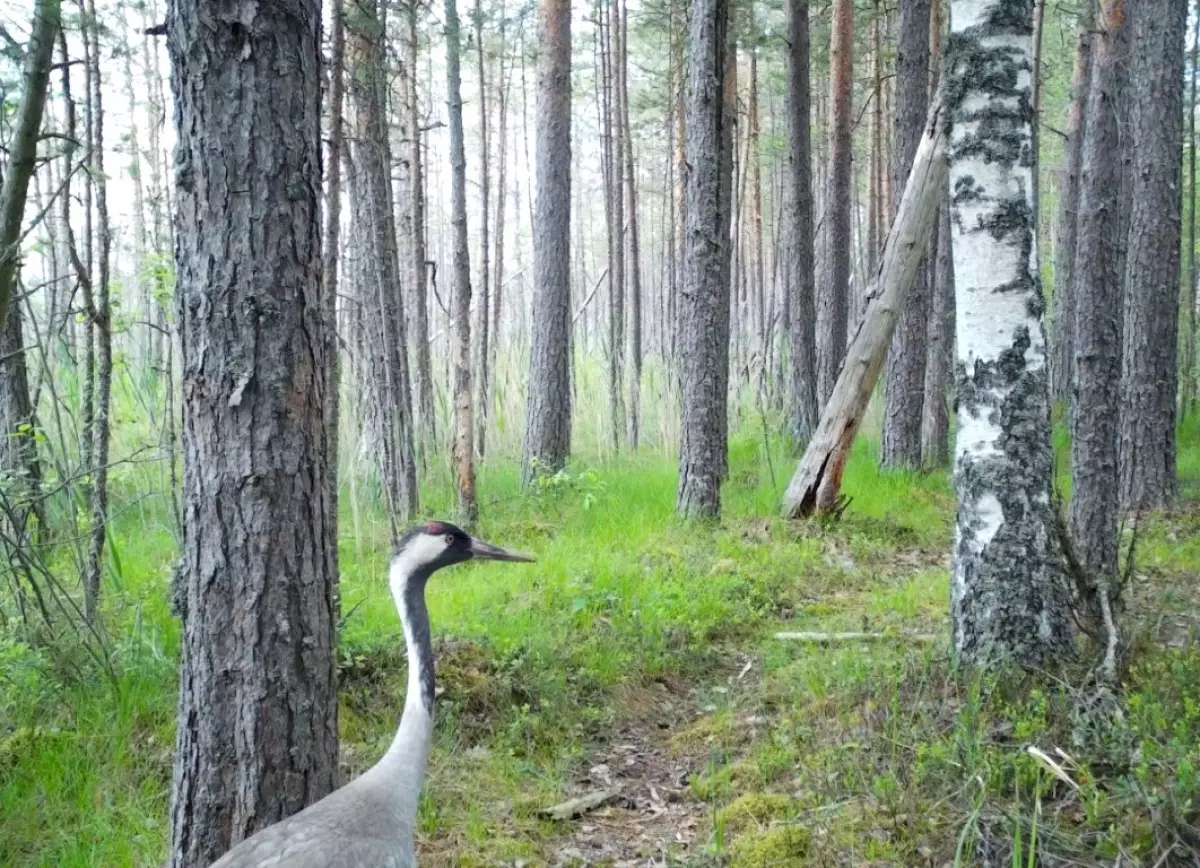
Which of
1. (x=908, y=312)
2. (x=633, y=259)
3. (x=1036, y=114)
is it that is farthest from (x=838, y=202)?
(x=633, y=259)

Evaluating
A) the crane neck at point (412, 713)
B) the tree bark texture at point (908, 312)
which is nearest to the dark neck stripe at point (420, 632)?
the crane neck at point (412, 713)

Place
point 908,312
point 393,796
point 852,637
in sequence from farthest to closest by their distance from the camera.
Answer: point 908,312 < point 852,637 < point 393,796

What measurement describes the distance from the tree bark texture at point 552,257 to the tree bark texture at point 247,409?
7.78 m

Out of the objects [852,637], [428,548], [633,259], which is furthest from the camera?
[633,259]

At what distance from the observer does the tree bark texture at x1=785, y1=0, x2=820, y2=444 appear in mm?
12867

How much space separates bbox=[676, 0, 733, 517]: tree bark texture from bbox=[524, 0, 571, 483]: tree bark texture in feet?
7.64

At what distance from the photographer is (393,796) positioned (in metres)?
3.18

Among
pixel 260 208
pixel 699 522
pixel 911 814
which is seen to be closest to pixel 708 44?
pixel 699 522

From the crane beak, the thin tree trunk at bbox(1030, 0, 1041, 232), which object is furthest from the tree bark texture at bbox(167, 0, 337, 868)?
the thin tree trunk at bbox(1030, 0, 1041, 232)

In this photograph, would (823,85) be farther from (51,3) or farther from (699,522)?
(51,3)

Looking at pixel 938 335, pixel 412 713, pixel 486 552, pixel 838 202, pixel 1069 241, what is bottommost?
pixel 412 713

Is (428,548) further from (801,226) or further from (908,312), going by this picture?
(801,226)

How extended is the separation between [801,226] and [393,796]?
1132cm

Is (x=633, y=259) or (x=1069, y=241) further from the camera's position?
(x=633, y=259)
